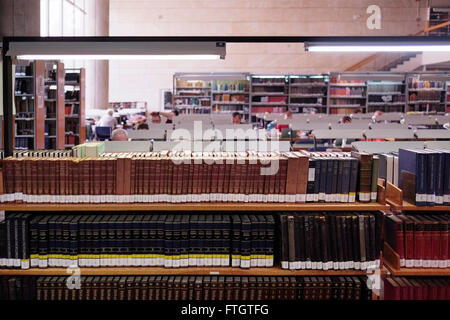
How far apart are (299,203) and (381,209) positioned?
509mm

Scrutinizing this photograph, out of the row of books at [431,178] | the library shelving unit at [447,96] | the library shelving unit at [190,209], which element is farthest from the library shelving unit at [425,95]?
the library shelving unit at [190,209]

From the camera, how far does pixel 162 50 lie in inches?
118

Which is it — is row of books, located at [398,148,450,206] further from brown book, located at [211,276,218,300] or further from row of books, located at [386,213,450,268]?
brown book, located at [211,276,218,300]

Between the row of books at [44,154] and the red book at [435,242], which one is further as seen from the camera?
the row of books at [44,154]

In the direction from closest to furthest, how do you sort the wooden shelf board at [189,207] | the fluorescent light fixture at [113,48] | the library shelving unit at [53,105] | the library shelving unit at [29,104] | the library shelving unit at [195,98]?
the wooden shelf board at [189,207], the fluorescent light fixture at [113,48], the library shelving unit at [29,104], the library shelving unit at [53,105], the library shelving unit at [195,98]

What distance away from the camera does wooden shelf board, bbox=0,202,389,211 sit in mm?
2871

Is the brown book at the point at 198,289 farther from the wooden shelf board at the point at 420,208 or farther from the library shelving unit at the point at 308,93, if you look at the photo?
the library shelving unit at the point at 308,93

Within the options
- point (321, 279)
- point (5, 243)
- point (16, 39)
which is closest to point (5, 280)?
point (5, 243)

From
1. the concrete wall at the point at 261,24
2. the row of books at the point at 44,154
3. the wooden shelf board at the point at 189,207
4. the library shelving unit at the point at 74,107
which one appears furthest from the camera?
the concrete wall at the point at 261,24

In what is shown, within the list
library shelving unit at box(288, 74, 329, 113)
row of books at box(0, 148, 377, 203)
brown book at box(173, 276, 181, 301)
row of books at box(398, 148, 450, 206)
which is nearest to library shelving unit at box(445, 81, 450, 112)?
library shelving unit at box(288, 74, 329, 113)

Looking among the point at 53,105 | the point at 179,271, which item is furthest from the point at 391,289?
the point at 53,105

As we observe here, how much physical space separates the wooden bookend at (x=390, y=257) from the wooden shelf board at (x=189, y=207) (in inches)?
12.4

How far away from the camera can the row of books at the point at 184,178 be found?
9.56ft

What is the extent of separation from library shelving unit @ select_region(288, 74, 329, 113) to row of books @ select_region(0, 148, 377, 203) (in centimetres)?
1262
